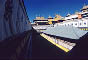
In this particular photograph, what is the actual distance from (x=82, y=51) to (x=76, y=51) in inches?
8.4

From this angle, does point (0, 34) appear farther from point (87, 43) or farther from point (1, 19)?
point (87, 43)

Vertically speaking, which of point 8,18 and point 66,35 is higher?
point 8,18

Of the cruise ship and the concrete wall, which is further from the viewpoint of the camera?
the cruise ship

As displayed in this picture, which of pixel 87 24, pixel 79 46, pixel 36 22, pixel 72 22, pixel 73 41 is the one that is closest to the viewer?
pixel 79 46

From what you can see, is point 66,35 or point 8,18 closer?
point 8,18

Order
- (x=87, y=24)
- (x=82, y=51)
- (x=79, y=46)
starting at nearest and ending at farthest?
(x=82, y=51)
(x=79, y=46)
(x=87, y=24)

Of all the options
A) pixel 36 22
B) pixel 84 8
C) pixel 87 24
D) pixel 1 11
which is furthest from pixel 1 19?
pixel 84 8

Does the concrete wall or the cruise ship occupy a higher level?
the concrete wall

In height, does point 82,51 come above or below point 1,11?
below

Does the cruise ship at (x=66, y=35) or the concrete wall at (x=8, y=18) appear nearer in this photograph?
the concrete wall at (x=8, y=18)

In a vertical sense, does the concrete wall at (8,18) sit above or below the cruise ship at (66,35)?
above

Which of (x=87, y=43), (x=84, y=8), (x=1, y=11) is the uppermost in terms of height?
(x=84, y=8)

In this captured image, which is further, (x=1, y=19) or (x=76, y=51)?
(x=76, y=51)

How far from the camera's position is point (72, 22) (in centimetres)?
4309
